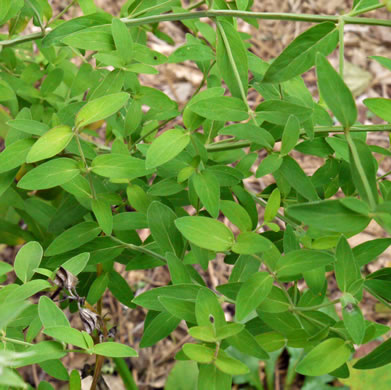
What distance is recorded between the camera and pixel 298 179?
2.76ft

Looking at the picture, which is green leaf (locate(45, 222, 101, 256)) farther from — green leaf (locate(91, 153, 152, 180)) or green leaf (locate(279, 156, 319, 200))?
green leaf (locate(279, 156, 319, 200))

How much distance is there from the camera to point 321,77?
25.2 inches

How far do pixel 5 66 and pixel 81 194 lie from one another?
1.86ft

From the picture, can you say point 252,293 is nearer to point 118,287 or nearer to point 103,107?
point 103,107

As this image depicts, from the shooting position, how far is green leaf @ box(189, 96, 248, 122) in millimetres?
774

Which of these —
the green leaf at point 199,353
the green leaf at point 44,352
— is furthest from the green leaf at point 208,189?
the green leaf at point 44,352

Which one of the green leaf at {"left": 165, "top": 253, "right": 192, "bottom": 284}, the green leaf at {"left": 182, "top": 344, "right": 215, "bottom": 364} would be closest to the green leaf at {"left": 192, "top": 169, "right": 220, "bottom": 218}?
the green leaf at {"left": 165, "top": 253, "right": 192, "bottom": 284}

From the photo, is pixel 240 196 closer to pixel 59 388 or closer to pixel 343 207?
pixel 343 207

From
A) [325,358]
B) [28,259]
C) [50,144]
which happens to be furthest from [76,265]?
[325,358]

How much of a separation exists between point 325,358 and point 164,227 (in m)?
0.36

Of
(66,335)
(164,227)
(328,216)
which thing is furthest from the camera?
(164,227)

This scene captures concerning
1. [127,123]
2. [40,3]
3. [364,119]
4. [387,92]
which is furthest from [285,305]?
[387,92]

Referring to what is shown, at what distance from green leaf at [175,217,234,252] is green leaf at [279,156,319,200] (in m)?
0.14

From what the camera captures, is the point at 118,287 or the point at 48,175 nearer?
the point at 48,175
